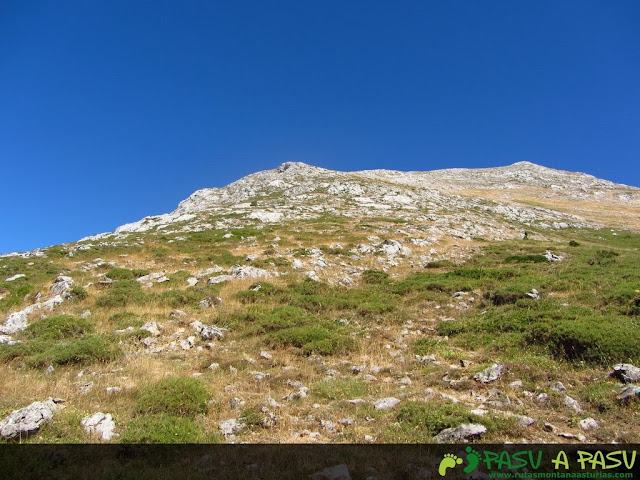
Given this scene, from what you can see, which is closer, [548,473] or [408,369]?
[548,473]

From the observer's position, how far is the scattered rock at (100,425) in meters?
6.69

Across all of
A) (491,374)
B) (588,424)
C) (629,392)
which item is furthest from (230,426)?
(629,392)

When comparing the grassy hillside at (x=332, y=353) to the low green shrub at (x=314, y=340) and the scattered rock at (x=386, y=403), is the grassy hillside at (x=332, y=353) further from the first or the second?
the scattered rock at (x=386, y=403)

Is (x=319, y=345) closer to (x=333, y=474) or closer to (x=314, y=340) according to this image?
(x=314, y=340)

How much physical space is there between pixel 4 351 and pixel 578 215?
7490 cm

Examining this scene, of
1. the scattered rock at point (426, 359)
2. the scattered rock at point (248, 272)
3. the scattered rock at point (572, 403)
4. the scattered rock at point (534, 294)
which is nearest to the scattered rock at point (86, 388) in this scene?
the scattered rock at point (426, 359)

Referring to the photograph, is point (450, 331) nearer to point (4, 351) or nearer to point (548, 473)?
point (548, 473)

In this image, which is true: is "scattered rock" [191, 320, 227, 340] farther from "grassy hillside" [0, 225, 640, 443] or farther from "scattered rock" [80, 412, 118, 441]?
"scattered rock" [80, 412, 118, 441]

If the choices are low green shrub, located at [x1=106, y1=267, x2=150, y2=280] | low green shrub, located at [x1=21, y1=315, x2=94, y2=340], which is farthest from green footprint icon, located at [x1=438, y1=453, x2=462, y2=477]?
low green shrub, located at [x1=106, y1=267, x2=150, y2=280]

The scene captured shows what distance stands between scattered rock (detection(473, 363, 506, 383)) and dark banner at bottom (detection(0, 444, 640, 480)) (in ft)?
8.83

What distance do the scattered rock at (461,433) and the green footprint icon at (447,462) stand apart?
0.43m

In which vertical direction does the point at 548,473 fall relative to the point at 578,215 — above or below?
below

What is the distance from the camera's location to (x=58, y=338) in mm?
12328

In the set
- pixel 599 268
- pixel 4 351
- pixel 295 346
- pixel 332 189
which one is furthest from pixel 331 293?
pixel 332 189
